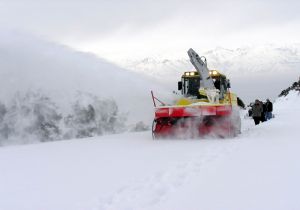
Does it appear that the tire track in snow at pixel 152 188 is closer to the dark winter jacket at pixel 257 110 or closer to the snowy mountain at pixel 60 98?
the snowy mountain at pixel 60 98

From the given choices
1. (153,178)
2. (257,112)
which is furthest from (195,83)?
(153,178)

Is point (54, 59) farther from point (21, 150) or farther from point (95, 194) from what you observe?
point (95, 194)

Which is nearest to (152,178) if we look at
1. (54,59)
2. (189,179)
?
(189,179)

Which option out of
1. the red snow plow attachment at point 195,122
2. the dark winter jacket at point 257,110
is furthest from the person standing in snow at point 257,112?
the red snow plow attachment at point 195,122

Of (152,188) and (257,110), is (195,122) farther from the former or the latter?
(257,110)

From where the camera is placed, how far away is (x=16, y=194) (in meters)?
5.49

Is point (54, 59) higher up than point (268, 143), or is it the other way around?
Answer: point (54, 59)

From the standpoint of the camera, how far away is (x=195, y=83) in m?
14.1

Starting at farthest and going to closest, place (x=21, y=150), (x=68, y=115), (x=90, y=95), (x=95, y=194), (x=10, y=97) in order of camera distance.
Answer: (x=90, y=95) < (x=68, y=115) < (x=10, y=97) < (x=21, y=150) < (x=95, y=194)

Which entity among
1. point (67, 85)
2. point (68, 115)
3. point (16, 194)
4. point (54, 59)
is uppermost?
point (54, 59)

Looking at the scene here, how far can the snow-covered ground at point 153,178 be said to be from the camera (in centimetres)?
491

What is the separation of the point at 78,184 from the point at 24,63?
287 inches

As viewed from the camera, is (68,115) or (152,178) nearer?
(152,178)

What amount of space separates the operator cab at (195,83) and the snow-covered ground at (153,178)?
4594mm
